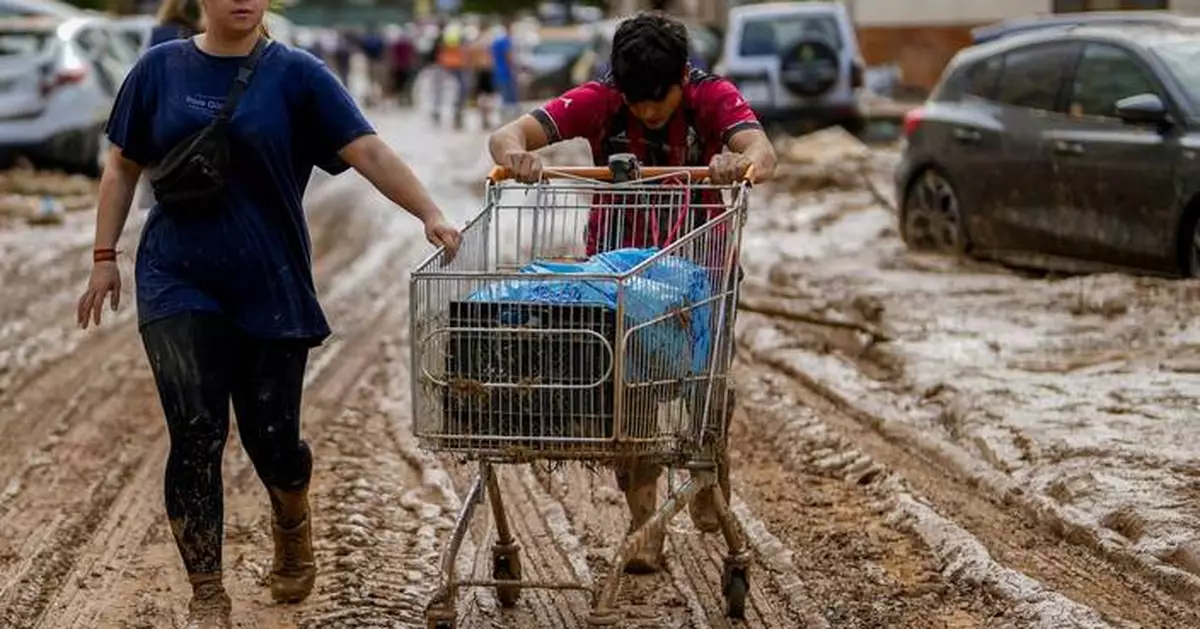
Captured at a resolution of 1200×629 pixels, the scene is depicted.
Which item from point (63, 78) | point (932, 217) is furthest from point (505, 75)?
point (932, 217)

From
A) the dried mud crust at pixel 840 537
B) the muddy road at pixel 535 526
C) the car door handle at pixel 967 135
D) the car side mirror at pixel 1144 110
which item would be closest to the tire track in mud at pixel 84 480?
the muddy road at pixel 535 526

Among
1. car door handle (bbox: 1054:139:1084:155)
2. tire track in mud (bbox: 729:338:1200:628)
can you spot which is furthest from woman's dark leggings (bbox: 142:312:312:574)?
car door handle (bbox: 1054:139:1084:155)

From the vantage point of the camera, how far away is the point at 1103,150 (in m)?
13.3

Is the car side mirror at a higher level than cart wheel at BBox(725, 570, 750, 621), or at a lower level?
higher

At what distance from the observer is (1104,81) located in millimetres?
13734

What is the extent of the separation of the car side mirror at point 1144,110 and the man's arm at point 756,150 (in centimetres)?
640

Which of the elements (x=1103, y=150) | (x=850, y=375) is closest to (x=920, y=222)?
(x=1103, y=150)

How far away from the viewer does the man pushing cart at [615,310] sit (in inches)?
227

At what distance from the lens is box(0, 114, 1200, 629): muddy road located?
6598 millimetres

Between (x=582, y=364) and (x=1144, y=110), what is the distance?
7.63m

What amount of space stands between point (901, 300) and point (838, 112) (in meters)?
14.9

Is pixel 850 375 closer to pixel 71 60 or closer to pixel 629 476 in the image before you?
pixel 629 476

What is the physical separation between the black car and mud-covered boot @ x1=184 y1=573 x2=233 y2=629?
754cm

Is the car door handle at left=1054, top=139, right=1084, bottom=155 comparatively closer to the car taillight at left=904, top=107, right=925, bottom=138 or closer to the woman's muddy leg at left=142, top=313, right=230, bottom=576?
the car taillight at left=904, top=107, right=925, bottom=138
